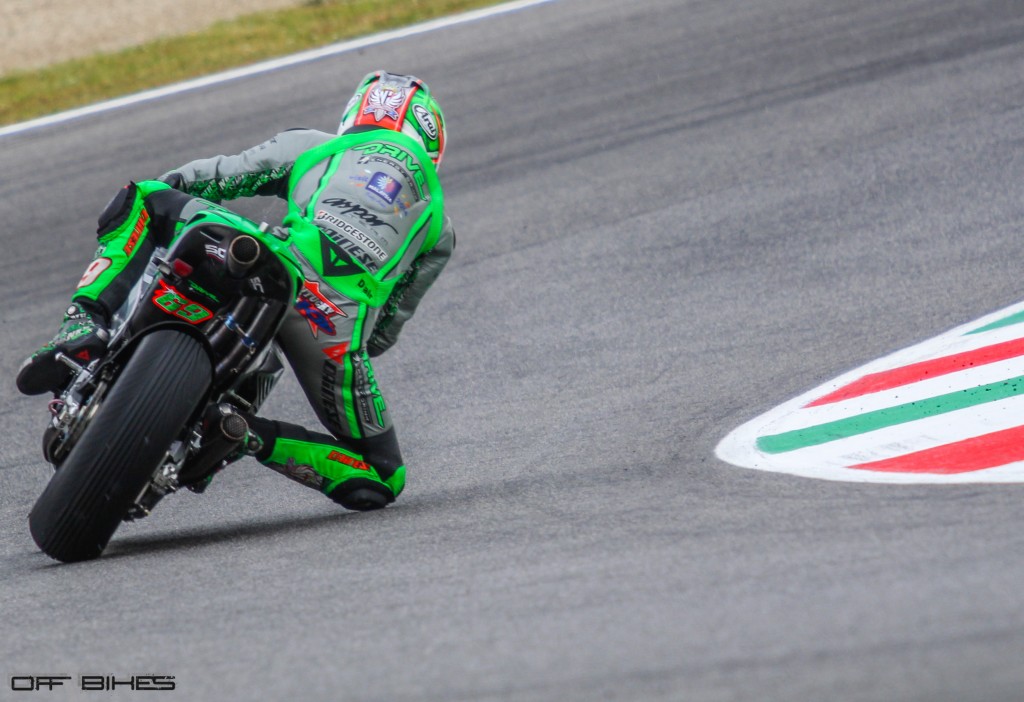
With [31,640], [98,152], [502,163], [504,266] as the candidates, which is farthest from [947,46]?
[31,640]

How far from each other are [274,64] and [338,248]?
6.27 metres

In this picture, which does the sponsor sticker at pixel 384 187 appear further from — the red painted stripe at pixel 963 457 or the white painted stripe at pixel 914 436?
the red painted stripe at pixel 963 457

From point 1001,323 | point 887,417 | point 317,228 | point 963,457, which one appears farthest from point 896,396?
point 317,228

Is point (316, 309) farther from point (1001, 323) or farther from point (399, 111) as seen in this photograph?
point (1001, 323)

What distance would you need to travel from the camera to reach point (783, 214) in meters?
7.70

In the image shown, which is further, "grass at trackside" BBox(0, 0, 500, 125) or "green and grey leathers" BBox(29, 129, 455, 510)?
"grass at trackside" BBox(0, 0, 500, 125)

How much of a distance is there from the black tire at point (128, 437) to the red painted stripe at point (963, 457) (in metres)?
Answer: 2.28

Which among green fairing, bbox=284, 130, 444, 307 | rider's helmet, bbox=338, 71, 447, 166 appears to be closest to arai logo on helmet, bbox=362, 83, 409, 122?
rider's helmet, bbox=338, 71, 447, 166

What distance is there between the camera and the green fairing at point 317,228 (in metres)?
4.66

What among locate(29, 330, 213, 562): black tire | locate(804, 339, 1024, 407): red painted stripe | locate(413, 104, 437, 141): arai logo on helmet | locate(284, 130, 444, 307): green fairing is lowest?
locate(804, 339, 1024, 407): red painted stripe

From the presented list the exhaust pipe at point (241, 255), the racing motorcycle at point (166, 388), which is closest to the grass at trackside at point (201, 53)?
the racing motorcycle at point (166, 388)

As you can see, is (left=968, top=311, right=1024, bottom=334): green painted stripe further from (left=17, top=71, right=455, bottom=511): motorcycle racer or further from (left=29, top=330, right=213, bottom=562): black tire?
(left=29, top=330, right=213, bottom=562): black tire

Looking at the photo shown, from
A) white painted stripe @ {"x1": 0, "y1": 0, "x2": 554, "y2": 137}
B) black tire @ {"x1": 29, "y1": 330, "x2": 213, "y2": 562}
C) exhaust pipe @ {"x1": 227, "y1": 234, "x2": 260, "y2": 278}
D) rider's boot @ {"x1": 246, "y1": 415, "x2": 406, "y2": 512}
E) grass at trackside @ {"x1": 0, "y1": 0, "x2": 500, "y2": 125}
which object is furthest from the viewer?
grass at trackside @ {"x1": 0, "y1": 0, "x2": 500, "y2": 125}

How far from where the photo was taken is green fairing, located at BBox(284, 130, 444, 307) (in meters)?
4.66
